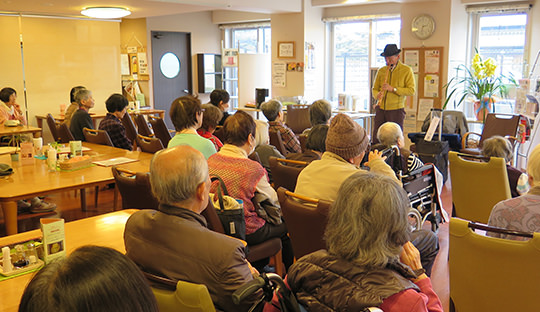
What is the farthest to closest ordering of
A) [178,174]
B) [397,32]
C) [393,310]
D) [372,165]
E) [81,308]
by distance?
[397,32] → [372,165] → [178,174] → [393,310] → [81,308]

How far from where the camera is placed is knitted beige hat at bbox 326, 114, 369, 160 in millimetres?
2832

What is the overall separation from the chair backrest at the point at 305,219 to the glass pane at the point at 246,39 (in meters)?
9.22

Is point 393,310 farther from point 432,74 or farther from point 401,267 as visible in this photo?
point 432,74

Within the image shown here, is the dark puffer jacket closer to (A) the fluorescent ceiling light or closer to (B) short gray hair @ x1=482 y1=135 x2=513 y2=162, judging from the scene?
(B) short gray hair @ x1=482 y1=135 x2=513 y2=162

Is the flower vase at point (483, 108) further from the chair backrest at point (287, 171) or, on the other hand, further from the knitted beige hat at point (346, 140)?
the knitted beige hat at point (346, 140)

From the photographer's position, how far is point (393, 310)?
146 centimetres

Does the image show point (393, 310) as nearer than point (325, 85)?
Yes

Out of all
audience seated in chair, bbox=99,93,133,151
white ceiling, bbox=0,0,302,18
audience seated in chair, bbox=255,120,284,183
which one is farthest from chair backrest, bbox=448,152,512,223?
white ceiling, bbox=0,0,302,18

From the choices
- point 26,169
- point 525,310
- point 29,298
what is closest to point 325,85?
point 26,169

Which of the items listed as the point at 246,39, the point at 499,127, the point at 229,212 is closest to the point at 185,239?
the point at 229,212

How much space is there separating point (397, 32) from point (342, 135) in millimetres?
6717

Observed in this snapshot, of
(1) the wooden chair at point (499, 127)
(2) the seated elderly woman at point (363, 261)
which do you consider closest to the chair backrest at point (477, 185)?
(2) the seated elderly woman at point (363, 261)

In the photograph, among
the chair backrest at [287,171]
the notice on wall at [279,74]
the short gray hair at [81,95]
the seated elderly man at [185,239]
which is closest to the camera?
the seated elderly man at [185,239]

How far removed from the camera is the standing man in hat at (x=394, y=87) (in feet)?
22.2
